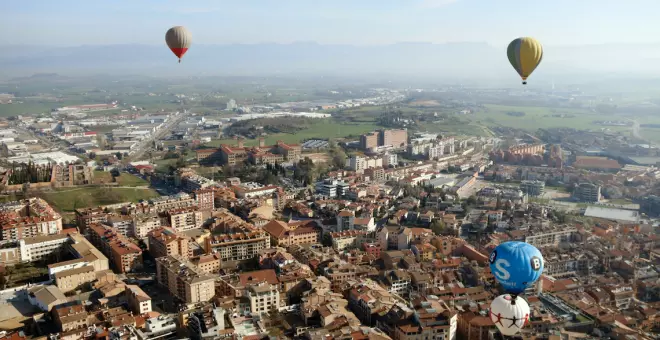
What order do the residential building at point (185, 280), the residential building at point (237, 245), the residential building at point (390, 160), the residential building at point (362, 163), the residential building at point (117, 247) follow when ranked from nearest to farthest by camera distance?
the residential building at point (185, 280)
the residential building at point (117, 247)
the residential building at point (237, 245)
the residential building at point (362, 163)
the residential building at point (390, 160)

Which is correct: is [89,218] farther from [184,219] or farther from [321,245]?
[321,245]

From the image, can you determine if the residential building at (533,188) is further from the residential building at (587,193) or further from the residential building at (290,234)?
the residential building at (290,234)

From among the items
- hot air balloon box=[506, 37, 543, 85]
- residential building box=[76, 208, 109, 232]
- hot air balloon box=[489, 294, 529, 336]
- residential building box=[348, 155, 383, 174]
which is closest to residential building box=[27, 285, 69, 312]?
residential building box=[76, 208, 109, 232]

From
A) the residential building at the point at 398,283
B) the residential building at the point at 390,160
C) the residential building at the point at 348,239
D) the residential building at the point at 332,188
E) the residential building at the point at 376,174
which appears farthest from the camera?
the residential building at the point at 390,160

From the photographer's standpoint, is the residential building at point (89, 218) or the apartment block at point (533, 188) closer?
the residential building at point (89, 218)

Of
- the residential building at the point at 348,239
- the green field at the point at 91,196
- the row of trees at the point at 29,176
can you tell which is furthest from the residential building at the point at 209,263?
the row of trees at the point at 29,176

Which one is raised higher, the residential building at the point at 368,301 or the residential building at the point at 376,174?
the residential building at the point at 376,174

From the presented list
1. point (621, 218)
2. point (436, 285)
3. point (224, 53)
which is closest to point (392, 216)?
point (436, 285)
